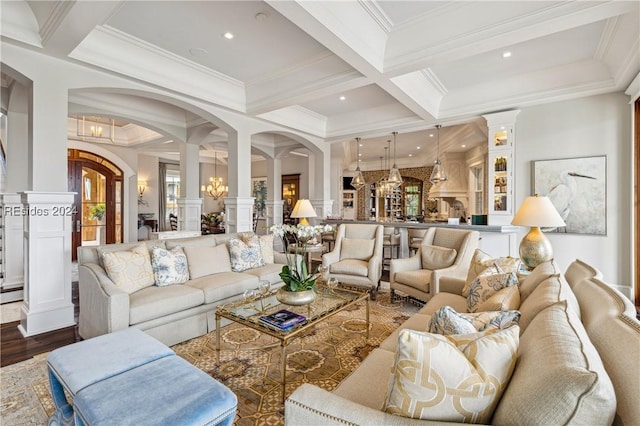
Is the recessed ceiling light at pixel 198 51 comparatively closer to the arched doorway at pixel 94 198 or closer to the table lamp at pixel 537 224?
the table lamp at pixel 537 224

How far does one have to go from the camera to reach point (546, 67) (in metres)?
4.34

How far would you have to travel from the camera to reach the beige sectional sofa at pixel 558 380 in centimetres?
78

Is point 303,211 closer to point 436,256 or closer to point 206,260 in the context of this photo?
point 206,260

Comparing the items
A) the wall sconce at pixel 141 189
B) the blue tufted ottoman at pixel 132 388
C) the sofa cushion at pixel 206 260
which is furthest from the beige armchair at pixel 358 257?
the wall sconce at pixel 141 189

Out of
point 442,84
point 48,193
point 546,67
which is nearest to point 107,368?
point 48,193

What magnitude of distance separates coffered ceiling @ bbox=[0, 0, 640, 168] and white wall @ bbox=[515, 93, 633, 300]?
0.24 meters

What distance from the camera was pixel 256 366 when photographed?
99.7 inches

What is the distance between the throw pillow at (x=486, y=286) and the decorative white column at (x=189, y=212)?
5561mm

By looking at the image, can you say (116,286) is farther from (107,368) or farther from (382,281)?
(382,281)

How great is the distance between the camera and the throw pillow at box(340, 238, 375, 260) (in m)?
4.70

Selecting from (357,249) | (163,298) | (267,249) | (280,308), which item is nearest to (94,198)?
(267,249)

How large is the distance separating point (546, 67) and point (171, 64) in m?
5.00

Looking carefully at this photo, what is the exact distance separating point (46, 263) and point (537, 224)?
188 inches

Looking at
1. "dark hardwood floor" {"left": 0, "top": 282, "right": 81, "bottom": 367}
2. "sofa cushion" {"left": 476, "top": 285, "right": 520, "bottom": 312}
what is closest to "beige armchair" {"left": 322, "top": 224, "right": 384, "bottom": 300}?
"sofa cushion" {"left": 476, "top": 285, "right": 520, "bottom": 312}
